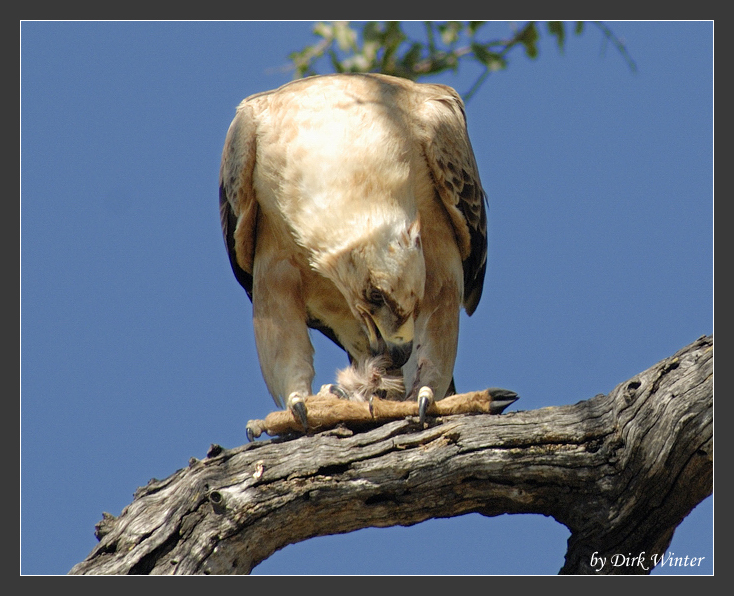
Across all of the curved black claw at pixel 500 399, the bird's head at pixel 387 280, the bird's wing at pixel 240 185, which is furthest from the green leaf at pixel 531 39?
the curved black claw at pixel 500 399

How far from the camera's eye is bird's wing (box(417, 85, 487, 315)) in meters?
6.72

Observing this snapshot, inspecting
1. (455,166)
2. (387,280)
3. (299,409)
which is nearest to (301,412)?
(299,409)

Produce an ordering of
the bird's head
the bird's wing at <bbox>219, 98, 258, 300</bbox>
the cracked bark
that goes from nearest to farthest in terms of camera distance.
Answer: the cracked bark < the bird's head < the bird's wing at <bbox>219, 98, 258, 300</bbox>

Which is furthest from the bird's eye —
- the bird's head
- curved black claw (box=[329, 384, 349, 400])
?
curved black claw (box=[329, 384, 349, 400])

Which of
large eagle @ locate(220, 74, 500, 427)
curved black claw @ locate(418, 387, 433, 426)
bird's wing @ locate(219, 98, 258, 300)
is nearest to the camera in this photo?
curved black claw @ locate(418, 387, 433, 426)

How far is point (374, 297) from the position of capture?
5984 mm

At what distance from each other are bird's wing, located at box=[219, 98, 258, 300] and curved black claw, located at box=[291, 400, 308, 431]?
Result: 1.66 meters

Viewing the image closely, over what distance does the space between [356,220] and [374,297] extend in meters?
0.54

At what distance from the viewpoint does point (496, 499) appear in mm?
5160

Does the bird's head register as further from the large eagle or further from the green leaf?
the green leaf

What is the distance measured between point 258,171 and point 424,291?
1539 mm

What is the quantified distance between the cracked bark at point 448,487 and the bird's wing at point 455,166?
217 cm

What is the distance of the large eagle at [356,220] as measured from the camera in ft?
19.8

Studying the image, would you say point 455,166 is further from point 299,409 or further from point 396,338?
point 299,409
